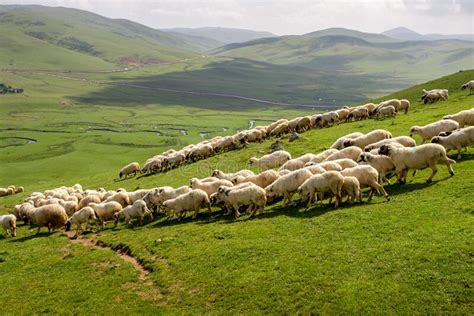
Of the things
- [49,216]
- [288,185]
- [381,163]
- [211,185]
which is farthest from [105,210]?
[381,163]

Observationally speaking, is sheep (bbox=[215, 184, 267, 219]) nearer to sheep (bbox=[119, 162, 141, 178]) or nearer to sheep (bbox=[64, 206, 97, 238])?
sheep (bbox=[64, 206, 97, 238])

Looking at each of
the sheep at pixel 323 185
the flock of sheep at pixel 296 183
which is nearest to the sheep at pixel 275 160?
the flock of sheep at pixel 296 183

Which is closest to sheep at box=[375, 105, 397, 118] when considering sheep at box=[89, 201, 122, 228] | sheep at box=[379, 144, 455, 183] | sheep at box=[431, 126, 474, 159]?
sheep at box=[431, 126, 474, 159]

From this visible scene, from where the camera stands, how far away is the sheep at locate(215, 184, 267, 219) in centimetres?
2564

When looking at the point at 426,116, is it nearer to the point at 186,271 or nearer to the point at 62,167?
the point at 186,271

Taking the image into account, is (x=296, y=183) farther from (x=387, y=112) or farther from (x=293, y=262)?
(x=387, y=112)

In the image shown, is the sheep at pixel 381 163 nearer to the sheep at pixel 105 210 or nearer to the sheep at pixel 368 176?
the sheep at pixel 368 176

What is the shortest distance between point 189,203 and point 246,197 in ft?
14.5

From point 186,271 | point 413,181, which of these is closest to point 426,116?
point 413,181

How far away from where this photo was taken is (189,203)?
2795cm

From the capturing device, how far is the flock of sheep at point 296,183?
23672mm

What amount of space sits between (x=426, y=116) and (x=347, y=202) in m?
24.3

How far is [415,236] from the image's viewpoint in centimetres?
1784

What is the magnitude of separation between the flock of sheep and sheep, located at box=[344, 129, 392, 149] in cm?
7
